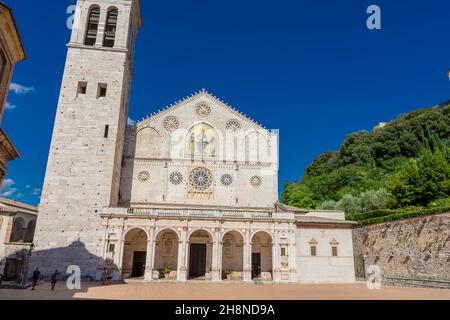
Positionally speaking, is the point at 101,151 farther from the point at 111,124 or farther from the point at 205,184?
the point at 205,184

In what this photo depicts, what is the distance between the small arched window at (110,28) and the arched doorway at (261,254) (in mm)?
23185

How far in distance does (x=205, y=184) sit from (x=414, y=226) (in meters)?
17.8

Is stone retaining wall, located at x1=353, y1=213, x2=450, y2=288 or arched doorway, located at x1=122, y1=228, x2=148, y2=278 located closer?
stone retaining wall, located at x1=353, y1=213, x2=450, y2=288

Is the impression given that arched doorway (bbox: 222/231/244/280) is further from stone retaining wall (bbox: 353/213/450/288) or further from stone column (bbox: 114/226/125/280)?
stone retaining wall (bbox: 353/213/450/288)

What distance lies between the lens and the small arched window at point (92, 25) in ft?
102

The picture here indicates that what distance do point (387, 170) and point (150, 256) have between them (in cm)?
4174

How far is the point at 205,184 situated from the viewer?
31.2 meters

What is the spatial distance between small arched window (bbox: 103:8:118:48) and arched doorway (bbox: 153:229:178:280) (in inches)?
758

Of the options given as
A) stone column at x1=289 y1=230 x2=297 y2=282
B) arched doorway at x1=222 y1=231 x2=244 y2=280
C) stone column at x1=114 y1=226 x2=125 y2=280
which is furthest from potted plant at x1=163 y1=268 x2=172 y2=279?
stone column at x1=289 y1=230 x2=297 y2=282

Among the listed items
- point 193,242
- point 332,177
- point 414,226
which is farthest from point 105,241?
point 332,177

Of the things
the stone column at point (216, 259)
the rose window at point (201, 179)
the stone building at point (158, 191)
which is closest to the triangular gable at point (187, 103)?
the stone building at point (158, 191)

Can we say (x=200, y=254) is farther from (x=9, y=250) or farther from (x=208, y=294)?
(x=9, y=250)

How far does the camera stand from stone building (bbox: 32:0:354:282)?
2477 centimetres

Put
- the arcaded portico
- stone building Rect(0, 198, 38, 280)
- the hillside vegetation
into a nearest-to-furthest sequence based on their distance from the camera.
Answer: stone building Rect(0, 198, 38, 280) → the arcaded portico → the hillside vegetation
